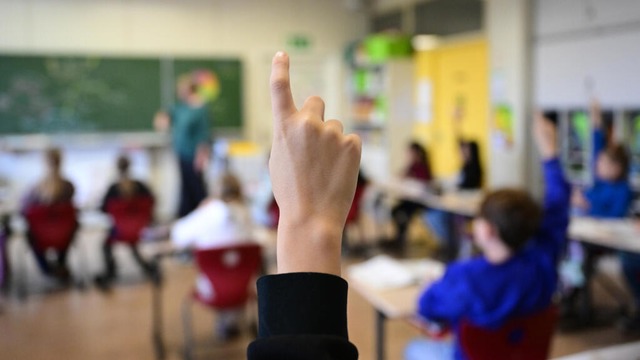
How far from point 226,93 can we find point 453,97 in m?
3.00

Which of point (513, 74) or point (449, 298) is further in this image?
point (513, 74)

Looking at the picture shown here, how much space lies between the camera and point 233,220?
3.92 m

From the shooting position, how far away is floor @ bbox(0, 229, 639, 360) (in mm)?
4082

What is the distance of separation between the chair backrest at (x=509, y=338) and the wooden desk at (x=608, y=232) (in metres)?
1.84

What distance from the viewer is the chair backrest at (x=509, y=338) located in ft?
7.18

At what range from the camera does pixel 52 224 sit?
5332 mm

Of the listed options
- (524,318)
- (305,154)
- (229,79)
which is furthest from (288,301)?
(229,79)

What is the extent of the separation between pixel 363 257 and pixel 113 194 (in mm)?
2475

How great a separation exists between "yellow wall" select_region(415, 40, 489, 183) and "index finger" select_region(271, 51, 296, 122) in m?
6.79

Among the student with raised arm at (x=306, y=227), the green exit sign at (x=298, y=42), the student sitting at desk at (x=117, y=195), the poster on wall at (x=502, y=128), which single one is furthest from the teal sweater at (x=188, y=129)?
the student with raised arm at (x=306, y=227)

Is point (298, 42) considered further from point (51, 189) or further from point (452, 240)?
point (51, 189)

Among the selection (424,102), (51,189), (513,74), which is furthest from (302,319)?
(424,102)

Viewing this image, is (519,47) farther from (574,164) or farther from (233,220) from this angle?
(233,220)

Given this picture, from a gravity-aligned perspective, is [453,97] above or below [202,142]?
above
